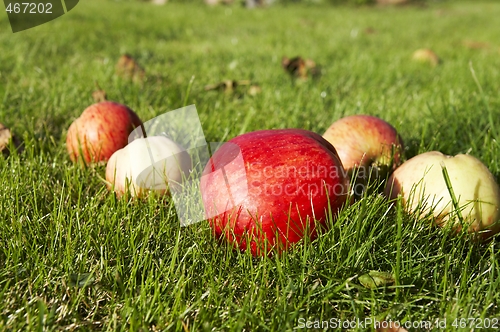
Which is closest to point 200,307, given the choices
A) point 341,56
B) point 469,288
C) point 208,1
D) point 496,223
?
point 469,288

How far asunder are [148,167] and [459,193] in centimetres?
124

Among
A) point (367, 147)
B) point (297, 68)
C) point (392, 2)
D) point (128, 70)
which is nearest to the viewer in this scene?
point (367, 147)

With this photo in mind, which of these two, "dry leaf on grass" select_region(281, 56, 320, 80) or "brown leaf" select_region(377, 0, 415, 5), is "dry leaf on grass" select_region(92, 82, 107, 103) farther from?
"brown leaf" select_region(377, 0, 415, 5)

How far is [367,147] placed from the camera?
2.08m

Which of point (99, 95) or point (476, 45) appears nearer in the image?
point (99, 95)

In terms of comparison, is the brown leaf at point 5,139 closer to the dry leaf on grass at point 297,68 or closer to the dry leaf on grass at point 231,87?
the dry leaf on grass at point 231,87

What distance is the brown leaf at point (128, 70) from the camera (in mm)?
3699

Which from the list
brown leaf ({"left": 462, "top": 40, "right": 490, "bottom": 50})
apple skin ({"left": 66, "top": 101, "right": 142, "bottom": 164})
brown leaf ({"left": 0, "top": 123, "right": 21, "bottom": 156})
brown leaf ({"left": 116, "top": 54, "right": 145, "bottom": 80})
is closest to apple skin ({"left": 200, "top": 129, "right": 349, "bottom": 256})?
apple skin ({"left": 66, "top": 101, "right": 142, "bottom": 164})

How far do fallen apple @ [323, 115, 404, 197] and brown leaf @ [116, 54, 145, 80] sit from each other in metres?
2.09

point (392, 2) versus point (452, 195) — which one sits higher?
point (392, 2)

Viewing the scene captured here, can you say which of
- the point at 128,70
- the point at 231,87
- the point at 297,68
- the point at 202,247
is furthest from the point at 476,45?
the point at 202,247

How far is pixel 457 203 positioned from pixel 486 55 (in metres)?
4.45

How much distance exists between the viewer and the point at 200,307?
4.42 feet

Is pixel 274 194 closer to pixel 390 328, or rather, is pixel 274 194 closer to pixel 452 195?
pixel 390 328
